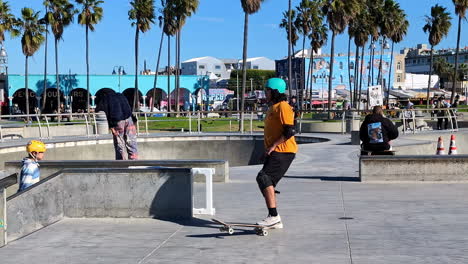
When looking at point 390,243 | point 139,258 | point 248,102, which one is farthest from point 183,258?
point 248,102

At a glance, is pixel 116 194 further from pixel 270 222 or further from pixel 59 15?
pixel 59 15

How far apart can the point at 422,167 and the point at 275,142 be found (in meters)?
5.26

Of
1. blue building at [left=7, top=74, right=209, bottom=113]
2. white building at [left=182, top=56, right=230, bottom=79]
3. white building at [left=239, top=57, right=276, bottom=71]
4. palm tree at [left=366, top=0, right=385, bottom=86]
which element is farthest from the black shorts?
white building at [left=239, top=57, right=276, bottom=71]

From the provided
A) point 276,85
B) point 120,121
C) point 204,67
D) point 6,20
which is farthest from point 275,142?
point 204,67

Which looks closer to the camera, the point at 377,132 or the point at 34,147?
the point at 34,147

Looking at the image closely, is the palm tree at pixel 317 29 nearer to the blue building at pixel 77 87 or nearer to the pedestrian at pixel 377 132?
the blue building at pixel 77 87

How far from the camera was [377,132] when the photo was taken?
1205cm

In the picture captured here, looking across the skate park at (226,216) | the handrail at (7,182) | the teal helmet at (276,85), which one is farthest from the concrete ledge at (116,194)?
the teal helmet at (276,85)

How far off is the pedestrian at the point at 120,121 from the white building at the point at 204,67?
442 feet

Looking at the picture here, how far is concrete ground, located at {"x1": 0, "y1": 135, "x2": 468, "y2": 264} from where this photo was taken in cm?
646

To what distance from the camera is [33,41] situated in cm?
5797

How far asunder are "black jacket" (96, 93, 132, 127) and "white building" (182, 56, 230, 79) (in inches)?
5317

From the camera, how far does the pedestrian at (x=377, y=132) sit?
38.8ft

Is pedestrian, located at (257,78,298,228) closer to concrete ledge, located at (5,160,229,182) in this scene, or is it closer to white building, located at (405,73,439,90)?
concrete ledge, located at (5,160,229,182)
